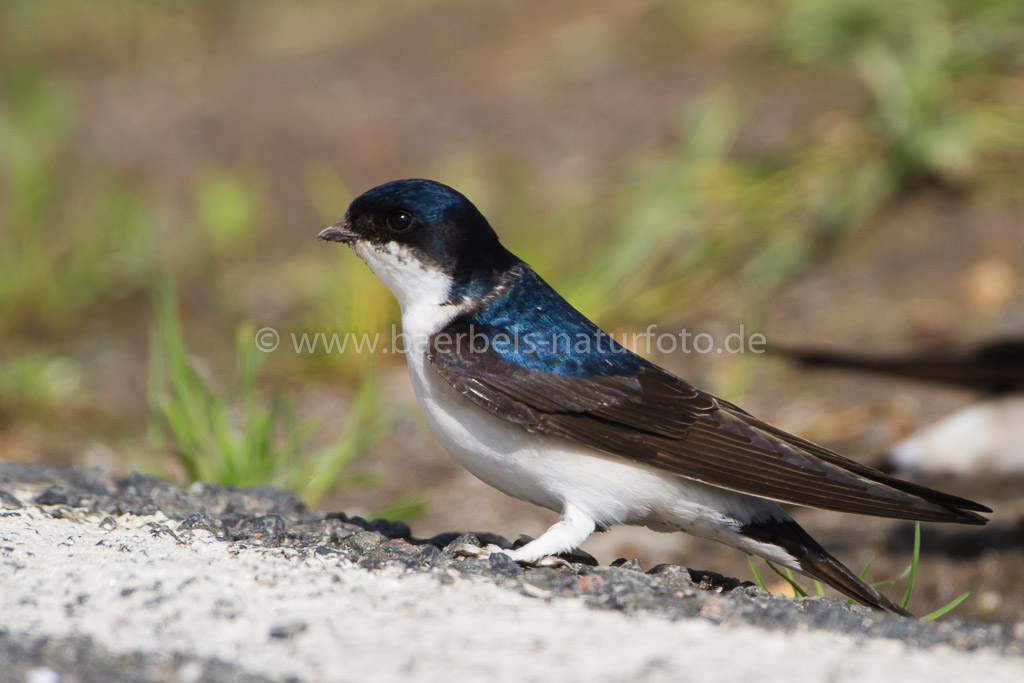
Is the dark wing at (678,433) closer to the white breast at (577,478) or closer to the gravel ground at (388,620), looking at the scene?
the white breast at (577,478)

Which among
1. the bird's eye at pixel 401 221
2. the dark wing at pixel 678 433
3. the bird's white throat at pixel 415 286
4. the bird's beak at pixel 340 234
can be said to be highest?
the bird's eye at pixel 401 221

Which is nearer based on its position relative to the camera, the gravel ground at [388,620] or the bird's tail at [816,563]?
the gravel ground at [388,620]

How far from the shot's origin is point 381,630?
82.5 inches

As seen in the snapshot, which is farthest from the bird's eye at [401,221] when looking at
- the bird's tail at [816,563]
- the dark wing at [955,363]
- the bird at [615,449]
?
the dark wing at [955,363]

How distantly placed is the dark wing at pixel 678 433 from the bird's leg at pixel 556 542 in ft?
0.58

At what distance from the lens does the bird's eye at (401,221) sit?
304cm

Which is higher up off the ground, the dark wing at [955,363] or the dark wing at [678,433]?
the dark wing at [955,363]

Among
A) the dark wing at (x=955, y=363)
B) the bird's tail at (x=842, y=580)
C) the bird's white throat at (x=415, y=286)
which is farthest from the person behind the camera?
the dark wing at (x=955, y=363)

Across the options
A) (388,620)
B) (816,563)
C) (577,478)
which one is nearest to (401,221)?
(577,478)

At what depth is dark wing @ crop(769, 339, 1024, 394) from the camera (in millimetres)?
3861

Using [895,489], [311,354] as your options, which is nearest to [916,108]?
[311,354]

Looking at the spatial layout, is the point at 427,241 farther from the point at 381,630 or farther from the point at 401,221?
the point at 381,630

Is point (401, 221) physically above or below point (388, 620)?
above

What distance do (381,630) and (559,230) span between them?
165 inches
